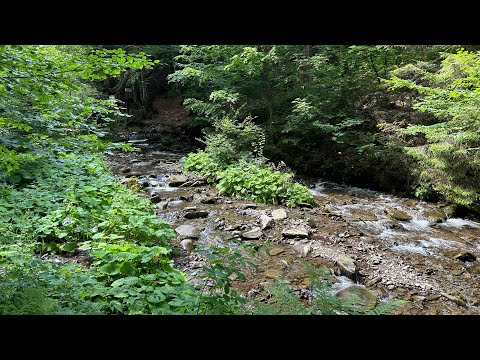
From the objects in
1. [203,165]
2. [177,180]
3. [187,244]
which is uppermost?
[203,165]

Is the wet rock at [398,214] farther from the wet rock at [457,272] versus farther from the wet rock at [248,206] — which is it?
the wet rock at [248,206]

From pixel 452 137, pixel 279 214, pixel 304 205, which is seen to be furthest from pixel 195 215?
pixel 452 137

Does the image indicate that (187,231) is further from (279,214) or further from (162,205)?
(279,214)

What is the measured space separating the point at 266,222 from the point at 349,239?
6.56 feet

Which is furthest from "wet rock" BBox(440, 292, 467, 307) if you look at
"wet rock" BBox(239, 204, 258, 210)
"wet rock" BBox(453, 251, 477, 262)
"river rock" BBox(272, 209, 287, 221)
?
"wet rock" BBox(239, 204, 258, 210)

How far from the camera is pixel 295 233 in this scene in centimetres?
698

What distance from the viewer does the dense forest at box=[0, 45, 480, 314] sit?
328 centimetres

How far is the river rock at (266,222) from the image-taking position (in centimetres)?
743

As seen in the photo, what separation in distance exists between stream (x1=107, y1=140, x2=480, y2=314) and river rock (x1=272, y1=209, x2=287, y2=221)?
0.03m

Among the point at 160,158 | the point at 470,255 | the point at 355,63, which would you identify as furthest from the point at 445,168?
the point at 160,158

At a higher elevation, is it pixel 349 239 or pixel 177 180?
pixel 177 180

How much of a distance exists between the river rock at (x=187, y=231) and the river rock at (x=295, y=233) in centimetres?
205

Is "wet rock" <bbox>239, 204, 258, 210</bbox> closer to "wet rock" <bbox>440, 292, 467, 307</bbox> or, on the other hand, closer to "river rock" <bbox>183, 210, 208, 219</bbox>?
"river rock" <bbox>183, 210, 208, 219</bbox>
